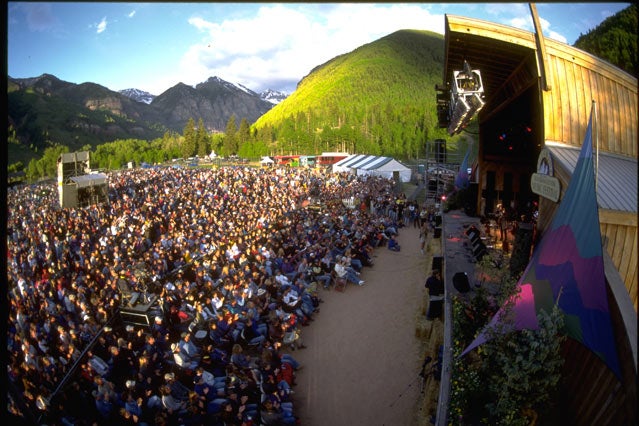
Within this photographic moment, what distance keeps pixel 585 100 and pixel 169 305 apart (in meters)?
10.8

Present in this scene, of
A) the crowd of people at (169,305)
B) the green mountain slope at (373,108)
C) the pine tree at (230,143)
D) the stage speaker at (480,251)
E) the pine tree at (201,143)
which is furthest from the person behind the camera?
the pine tree at (230,143)

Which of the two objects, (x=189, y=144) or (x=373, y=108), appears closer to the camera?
(x=189, y=144)

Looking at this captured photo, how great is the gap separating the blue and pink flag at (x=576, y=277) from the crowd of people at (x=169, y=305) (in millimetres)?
4461

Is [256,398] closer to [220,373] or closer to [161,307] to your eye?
[220,373]

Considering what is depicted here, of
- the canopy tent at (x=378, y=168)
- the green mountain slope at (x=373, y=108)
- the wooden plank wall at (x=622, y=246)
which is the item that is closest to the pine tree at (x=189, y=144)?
the green mountain slope at (x=373, y=108)

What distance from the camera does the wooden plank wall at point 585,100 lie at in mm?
7469

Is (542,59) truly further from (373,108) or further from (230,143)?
(373,108)

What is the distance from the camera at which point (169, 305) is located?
8875 millimetres

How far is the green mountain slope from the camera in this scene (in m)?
74.6

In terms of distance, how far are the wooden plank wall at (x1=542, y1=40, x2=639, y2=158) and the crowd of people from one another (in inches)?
300

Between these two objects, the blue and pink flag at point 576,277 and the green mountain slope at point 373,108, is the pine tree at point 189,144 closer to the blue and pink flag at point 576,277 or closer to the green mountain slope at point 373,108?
the green mountain slope at point 373,108

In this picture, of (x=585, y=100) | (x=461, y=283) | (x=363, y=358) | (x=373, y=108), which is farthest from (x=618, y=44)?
(x=373, y=108)

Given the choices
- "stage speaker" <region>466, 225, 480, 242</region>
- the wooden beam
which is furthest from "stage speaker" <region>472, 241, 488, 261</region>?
the wooden beam

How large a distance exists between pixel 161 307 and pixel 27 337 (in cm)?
263
